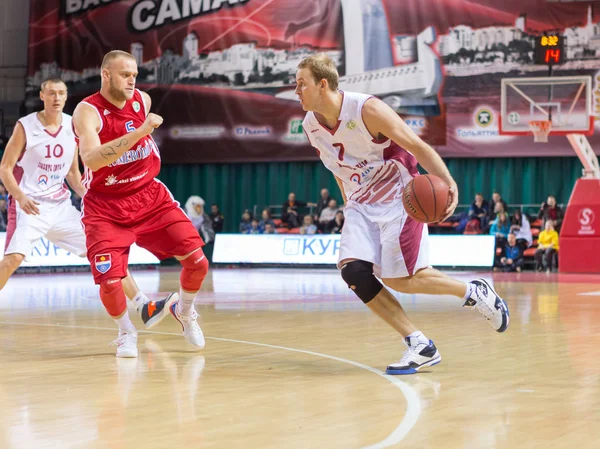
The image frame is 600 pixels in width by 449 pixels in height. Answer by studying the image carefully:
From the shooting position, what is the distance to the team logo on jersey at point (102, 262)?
646 centimetres

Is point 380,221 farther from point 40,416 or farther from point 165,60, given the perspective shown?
point 165,60

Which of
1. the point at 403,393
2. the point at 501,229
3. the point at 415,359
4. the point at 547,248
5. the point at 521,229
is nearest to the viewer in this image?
the point at 403,393

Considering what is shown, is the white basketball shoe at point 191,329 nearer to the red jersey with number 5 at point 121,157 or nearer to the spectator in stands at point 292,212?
the red jersey with number 5 at point 121,157

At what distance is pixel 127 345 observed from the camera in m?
6.45

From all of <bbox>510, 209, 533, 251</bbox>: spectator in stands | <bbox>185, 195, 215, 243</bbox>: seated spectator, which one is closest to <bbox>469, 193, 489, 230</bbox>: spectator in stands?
<bbox>510, 209, 533, 251</bbox>: spectator in stands

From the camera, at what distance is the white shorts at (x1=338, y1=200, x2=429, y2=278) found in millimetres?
5727

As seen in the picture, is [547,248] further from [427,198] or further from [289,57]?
[427,198]

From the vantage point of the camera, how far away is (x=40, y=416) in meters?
4.40

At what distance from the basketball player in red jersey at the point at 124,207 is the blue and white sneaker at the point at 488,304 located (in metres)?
2.01

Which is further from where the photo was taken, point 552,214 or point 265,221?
point 265,221

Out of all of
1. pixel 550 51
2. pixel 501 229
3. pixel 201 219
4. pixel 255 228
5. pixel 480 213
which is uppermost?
pixel 550 51

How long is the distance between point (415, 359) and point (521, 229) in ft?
49.4

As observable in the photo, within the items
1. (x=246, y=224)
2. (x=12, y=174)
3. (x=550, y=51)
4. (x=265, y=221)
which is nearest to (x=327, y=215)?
(x=265, y=221)

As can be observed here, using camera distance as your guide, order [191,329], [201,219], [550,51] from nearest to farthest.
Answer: [191,329] < [550,51] < [201,219]
